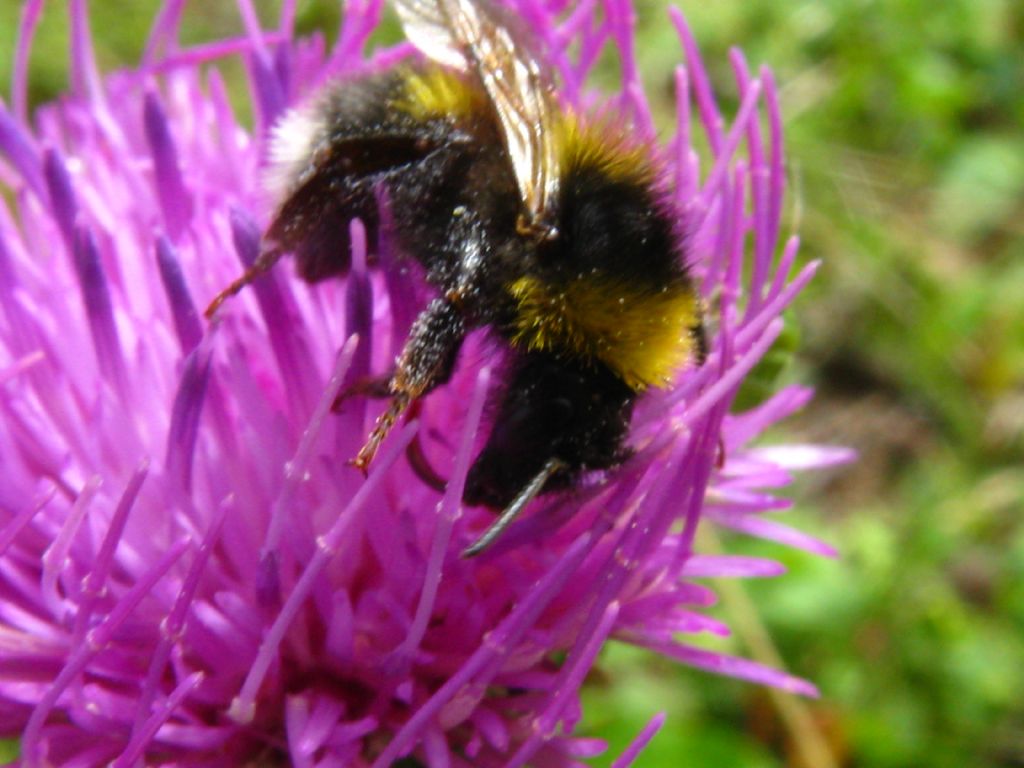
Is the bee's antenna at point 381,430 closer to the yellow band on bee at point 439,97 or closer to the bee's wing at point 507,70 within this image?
the bee's wing at point 507,70

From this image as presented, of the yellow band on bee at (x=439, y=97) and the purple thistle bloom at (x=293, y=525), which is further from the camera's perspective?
the yellow band on bee at (x=439, y=97)

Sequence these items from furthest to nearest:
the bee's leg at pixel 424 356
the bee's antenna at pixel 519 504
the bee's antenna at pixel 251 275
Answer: the bee's antenna at pixel 251 275, the bee's leg at pixel 424 356, the bee's antenna at pixel 519 504

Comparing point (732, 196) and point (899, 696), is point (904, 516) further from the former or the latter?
point (732, 196)

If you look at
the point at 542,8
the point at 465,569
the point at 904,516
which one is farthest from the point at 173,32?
the point at 904,516

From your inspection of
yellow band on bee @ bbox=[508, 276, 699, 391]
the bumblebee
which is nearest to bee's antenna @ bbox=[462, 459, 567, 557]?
the bumblebee

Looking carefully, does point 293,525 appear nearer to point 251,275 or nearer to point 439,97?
point 251,275

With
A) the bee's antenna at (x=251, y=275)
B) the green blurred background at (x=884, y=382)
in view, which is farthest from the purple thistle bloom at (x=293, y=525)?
the green blurred background at (x=884, y=382)

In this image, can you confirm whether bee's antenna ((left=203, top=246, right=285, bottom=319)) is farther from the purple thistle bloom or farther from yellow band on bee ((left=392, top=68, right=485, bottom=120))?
yellow band on bee ((left=392, top=68, right=485, bottom=120))
